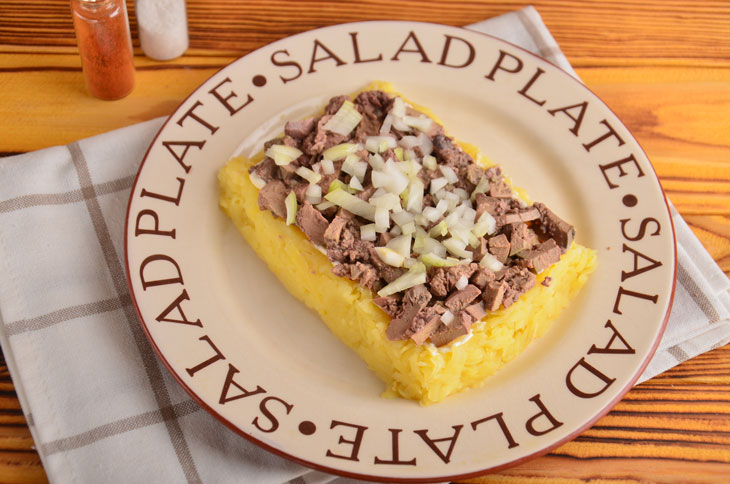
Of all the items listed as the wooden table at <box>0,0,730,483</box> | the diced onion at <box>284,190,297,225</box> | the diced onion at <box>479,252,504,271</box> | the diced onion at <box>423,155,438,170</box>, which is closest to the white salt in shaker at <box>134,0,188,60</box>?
the wooden table at <box>0,0,730,483</box>

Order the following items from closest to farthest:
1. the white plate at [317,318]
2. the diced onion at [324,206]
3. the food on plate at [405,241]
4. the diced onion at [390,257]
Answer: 1. the white plate at [317,318]
2. the food on plate at [405,241]
3. the diced onion at [390,257]
4. the diced onion at [324,206]

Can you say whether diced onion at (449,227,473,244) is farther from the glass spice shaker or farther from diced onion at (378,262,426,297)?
the glass spice shaker

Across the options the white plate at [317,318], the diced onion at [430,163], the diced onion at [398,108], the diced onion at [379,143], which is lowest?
the white plate at [317,318]

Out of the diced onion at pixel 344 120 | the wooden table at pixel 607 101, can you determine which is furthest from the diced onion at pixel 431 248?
the wooden table at pixel 607 101

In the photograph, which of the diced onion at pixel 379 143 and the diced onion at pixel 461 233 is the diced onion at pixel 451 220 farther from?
the diced onion at pixel 379 143

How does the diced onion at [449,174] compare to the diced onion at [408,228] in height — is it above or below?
above

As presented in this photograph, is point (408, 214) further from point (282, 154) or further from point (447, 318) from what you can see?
point (282, 154)

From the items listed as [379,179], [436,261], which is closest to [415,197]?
[379,179]
